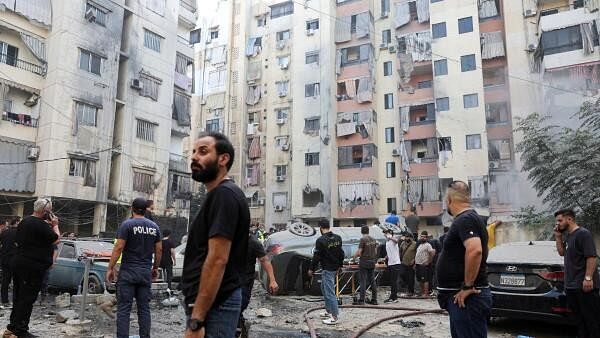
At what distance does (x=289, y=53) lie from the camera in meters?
41.6

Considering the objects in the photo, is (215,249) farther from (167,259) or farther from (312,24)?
(312,24)

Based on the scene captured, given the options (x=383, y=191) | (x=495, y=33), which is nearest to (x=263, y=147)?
(x=383, y=191)

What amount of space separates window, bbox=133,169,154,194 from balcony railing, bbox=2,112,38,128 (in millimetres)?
6005

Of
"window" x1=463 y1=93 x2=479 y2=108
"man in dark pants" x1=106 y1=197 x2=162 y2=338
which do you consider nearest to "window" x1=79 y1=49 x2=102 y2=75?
"man in dark pants" x1=106 y1=197 x2=162 y2=338

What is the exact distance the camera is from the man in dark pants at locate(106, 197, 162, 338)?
5473 mm

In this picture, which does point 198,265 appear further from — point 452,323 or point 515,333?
point 515,333

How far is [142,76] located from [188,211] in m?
9.30

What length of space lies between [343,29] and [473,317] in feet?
123

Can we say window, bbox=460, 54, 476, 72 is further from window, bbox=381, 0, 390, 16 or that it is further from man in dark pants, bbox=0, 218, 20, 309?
man in dark pants, bbox=0, 218, 20, 309

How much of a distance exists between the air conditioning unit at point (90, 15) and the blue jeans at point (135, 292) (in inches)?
977

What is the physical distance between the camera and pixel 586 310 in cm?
540

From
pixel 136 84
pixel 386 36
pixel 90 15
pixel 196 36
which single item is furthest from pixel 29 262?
pixel 196 36

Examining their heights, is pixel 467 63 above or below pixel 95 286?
above

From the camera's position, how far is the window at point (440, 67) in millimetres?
34000
